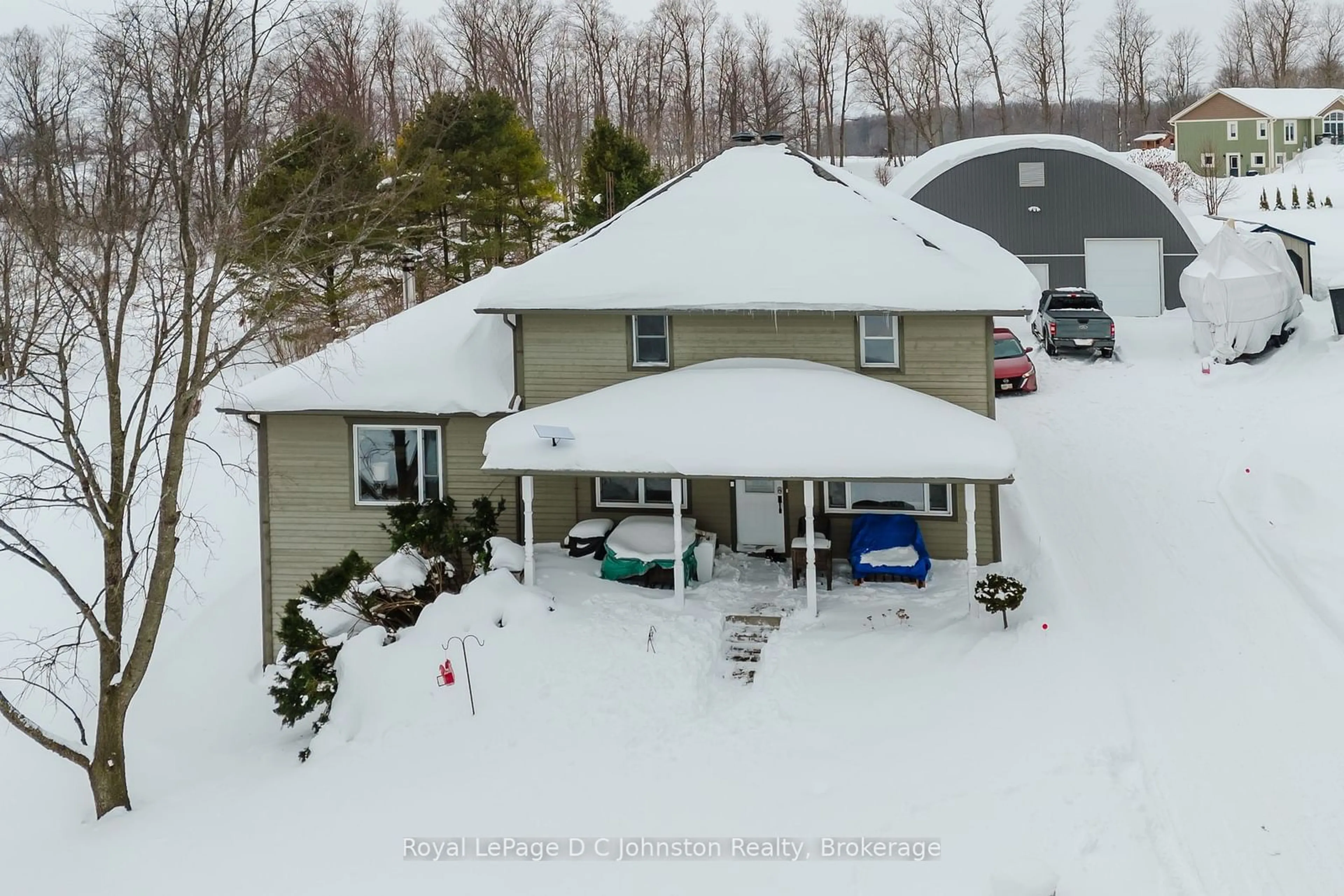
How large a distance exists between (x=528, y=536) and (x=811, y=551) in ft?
12.9

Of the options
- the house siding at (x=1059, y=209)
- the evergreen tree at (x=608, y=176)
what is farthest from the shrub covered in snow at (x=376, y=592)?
the house siding at (x=1059, y=209)

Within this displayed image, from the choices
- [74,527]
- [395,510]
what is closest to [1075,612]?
[395,510]

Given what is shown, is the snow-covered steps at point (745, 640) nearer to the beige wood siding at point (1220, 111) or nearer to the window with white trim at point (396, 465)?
the window with white trim at point (396, 465)

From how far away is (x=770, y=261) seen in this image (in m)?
16.4

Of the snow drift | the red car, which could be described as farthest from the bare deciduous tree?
the snow drift

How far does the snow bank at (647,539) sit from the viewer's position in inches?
597

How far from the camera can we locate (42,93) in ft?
60.5

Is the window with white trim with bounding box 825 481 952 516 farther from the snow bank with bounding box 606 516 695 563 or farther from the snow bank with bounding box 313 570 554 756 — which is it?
the snow bank with bounding box 313 570 554 756

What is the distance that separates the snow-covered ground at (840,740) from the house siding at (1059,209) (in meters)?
14.2

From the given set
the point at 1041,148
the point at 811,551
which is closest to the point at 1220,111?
the point at 1041,148

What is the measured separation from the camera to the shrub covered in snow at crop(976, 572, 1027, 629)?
13.4 m

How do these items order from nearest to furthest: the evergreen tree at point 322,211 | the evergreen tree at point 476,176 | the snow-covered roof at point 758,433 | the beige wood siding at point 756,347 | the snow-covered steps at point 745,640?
the snow-covered steps at point 745,640, the snow-covered roof at point 758,433, the beige wood siding at point 756,347, the evergreen tree at point 322,211, the evergreen tree at point 476,176

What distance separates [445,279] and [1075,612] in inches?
853

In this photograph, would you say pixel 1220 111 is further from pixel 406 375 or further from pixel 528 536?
pixel 528 536
